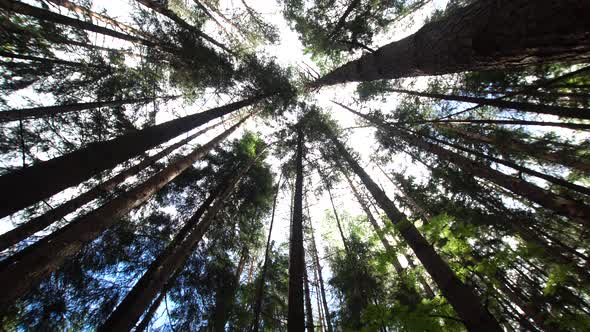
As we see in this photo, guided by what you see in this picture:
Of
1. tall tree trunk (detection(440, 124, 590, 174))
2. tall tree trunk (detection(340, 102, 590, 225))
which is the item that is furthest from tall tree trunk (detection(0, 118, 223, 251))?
tall tree trunk (detection(440, 124, 590, 174))

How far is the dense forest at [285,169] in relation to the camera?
3.24 meters

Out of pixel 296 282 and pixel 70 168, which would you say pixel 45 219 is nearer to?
pixel 70 168

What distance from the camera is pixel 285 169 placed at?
1216cm

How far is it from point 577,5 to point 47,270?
607 cm

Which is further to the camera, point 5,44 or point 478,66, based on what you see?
point 5,44

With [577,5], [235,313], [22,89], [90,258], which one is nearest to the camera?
[577,5]

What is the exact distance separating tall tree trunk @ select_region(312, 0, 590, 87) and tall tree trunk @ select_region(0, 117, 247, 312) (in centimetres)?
573

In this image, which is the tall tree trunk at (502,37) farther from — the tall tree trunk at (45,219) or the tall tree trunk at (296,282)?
the tall tree trunk at (45,219)

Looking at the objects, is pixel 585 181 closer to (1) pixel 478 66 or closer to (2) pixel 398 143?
(2) pixel 398 143

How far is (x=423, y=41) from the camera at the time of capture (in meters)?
3.52

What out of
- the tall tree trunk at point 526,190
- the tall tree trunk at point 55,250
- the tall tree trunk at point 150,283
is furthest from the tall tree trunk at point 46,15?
the tall tree trunk at point 526,190

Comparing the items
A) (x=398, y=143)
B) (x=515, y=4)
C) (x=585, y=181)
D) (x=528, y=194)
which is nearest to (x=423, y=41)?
(x=515, y=4)

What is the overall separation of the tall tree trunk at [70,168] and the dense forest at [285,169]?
0.08ft

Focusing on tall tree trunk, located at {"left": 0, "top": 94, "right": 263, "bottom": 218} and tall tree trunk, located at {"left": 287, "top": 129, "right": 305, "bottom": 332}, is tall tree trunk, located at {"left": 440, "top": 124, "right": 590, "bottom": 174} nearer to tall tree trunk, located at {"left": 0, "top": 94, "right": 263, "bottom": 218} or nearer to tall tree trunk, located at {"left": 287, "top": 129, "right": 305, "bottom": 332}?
tall tree trunk, located at {"left": 287, "top": 129, "right": 305, "bottom": 332}
